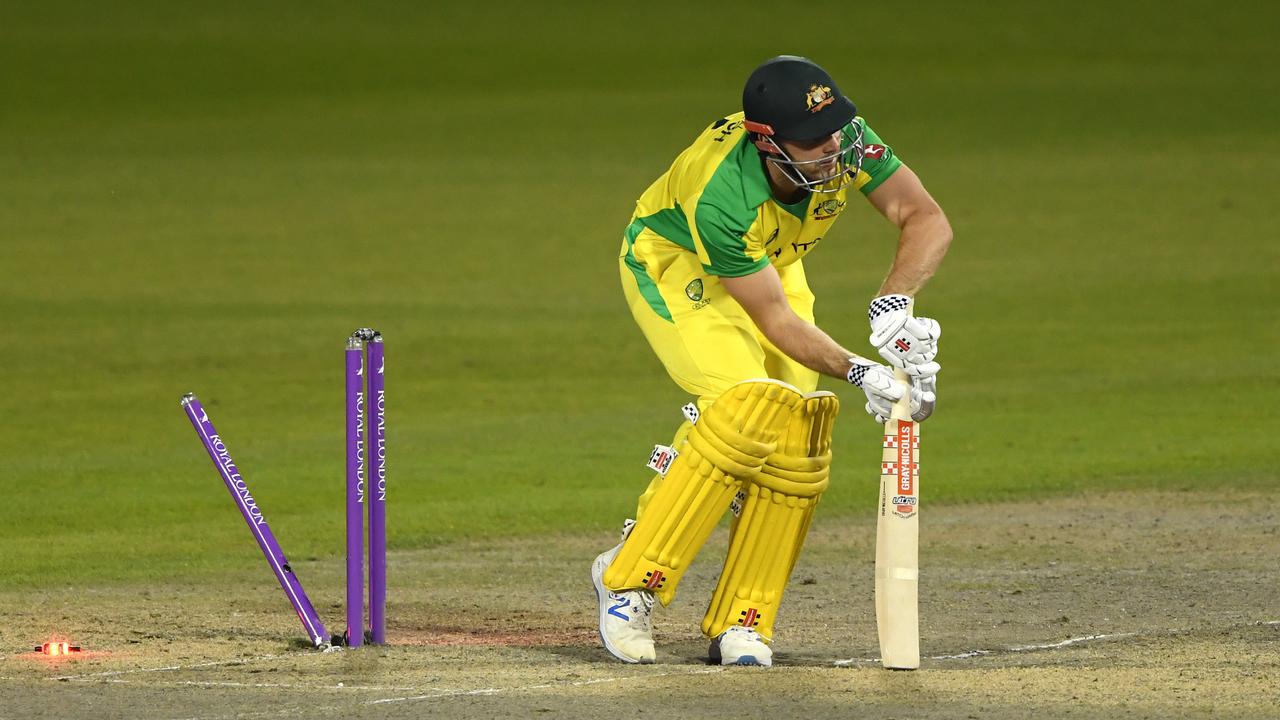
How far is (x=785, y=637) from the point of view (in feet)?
24.1

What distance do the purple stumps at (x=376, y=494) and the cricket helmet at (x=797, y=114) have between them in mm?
1435

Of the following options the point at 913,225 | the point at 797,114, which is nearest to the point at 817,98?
the point at 797,114

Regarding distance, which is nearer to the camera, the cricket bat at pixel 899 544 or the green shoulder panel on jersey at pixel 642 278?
the cricket bat at pixel 899 544

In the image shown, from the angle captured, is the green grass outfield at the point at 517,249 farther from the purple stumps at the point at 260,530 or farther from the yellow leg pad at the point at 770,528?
the yellow leg pad at the point at 770,528

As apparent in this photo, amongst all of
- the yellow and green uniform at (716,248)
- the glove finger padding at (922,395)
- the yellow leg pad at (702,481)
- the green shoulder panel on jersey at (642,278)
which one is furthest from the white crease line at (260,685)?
the glove finger padding at (922,395)

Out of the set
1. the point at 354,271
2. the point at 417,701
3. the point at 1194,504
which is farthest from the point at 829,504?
the point at 354,271

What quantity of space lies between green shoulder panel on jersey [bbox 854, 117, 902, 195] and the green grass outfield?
3.67m

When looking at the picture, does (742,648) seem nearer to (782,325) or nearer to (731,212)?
(782,325)

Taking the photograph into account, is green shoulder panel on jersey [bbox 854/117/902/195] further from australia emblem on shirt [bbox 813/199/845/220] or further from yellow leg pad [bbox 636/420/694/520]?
yellow leg pad [bbox 636/420/694/520]

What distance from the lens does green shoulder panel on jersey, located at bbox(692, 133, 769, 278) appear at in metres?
6.48

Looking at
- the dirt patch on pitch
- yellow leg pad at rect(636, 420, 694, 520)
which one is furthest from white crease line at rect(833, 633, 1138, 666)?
yellow leg pad at rect(636, 420, 694, 520)

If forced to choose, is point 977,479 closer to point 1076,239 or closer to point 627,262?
point 627,262

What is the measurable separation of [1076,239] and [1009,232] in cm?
81

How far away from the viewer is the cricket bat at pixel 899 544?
252 inches
